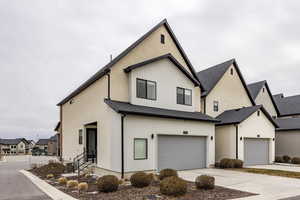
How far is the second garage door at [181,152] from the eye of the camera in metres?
16.7

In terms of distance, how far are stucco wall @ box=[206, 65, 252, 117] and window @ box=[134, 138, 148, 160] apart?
10108mm

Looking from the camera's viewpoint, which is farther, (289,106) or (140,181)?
(289,106)

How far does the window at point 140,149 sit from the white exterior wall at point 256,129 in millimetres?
9527

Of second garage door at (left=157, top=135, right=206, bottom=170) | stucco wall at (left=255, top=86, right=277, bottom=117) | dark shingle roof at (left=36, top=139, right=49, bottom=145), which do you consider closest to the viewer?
second garage door at (left=157, top=135, right=206, bottom=170)

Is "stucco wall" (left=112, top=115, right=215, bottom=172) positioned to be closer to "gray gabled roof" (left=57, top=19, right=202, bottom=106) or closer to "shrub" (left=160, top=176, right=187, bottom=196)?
"gray gabled roof" (left=57, top=19, right=202, bottom=106)

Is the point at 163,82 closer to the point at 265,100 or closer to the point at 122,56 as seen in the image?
the point at 122,56

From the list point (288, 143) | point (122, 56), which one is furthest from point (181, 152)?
point (288, 143)

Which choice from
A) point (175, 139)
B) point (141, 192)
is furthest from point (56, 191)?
point (175, 139)

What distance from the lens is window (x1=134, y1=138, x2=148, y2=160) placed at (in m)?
15.3

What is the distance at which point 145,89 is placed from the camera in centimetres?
1773

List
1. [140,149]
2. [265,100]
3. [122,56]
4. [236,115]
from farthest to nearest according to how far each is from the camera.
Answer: [265,100] → [236,115] → [122,56] → [140,149]

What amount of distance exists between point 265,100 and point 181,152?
19.3 m

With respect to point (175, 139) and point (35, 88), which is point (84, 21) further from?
point (35, 88)

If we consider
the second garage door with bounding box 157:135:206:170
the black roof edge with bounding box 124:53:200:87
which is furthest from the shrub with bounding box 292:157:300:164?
the black roof edge with bounding box 124:53:200:87
